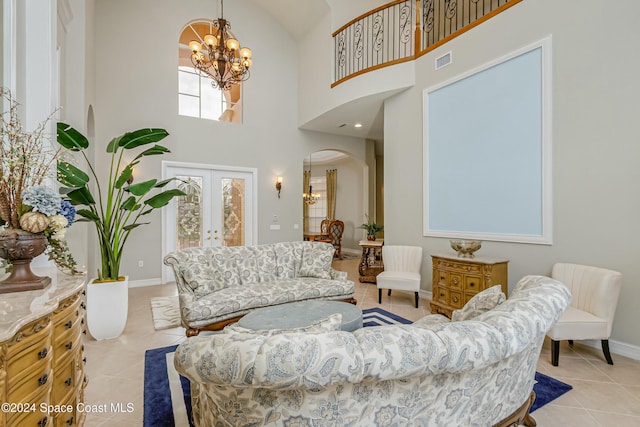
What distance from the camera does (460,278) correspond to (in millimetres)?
3646

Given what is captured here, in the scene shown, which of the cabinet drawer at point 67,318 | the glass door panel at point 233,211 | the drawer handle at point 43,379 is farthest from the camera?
the glass door panel at point 233,211

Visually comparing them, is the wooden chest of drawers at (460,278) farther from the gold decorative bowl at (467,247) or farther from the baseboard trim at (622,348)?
the baseboard trim at (622,348)

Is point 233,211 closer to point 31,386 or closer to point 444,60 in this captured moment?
point 444,60

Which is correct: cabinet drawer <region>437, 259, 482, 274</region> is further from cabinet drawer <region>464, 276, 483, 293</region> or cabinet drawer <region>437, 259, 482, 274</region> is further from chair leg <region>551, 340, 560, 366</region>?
chair leg <region>551, 340, 560, 366</region>

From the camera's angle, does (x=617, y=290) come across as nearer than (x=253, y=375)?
No

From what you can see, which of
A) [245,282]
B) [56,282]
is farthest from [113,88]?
[56,282]

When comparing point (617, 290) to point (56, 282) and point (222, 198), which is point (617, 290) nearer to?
point (56, 282)

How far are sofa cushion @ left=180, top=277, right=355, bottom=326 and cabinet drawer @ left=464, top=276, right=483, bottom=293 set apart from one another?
54.5 inches

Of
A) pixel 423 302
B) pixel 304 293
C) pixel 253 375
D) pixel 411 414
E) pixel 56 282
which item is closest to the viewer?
pixel 253 375

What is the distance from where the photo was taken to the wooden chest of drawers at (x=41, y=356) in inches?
41.9

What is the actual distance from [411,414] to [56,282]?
195 cm

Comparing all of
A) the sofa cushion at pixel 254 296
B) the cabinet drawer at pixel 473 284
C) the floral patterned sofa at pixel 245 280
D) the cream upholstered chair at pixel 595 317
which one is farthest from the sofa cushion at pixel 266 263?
the cream upholstered chair at pixel 595 317

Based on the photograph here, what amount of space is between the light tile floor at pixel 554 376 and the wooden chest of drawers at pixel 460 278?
81cm

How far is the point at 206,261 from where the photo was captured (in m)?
3.62
